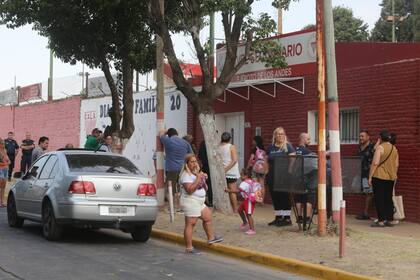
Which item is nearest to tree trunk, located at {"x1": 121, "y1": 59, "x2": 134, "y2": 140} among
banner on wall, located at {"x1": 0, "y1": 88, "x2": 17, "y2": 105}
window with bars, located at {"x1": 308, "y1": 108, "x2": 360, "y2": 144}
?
window with bars, located at {"x1": 308, "y1": 108, "x2": 360, "y2": 144}

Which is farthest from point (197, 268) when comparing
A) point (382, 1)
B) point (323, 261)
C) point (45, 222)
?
point (382, 1)

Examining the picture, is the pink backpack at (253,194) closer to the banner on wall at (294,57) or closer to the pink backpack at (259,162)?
the pink backpack at (259,162)

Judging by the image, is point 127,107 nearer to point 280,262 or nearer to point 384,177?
point 384,177

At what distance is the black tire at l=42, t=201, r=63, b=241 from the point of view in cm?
991

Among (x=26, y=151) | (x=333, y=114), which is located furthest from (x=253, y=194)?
(x=26, y=151)

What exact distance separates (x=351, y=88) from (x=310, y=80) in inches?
54.8

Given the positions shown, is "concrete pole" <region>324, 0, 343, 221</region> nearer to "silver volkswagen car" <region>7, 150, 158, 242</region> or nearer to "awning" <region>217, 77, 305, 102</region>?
A: "silver volkswagen car" <region>7, 150, 158, 242</region>

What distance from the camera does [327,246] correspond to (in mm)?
9133

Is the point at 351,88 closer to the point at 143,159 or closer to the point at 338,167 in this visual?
the point at 338,167

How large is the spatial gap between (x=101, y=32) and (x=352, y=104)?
6771mm

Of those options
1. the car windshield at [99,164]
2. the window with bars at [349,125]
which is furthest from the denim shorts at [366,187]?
the car windshield at [99,164]

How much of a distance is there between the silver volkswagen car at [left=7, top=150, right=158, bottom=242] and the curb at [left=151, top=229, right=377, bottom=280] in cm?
95

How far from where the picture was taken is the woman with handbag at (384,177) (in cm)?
1153

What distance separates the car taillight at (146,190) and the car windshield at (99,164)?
18.4 inches
